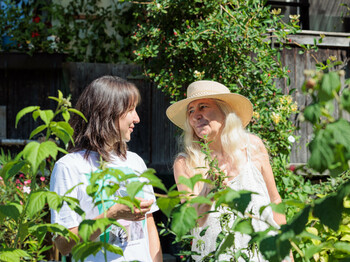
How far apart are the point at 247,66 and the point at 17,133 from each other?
Answer: 14.0 feet

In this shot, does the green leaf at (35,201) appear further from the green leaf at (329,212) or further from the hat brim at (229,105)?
the hat brim at (229,105)

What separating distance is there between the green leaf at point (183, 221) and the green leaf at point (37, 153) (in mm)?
313

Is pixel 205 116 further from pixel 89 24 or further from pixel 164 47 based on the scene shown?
pixel 89 24

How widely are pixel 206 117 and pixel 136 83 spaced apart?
148 inches

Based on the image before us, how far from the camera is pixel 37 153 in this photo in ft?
3.82

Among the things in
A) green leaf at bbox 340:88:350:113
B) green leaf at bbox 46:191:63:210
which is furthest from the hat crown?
green leaf at bbox 340:88:350:113

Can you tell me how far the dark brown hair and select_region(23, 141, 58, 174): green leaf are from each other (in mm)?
1121

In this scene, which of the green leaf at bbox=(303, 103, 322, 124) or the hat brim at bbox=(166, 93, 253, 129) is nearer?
the green leaf at bbox=(303, 103, 322, 124)

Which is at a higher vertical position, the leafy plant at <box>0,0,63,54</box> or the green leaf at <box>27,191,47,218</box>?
the leafy plant at <box>0,0,63,54</box>

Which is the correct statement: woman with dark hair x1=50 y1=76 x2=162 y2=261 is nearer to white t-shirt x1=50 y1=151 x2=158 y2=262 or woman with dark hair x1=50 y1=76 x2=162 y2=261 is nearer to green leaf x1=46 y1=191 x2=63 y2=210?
white t-shirt x1=50 y1=151 x2=158 y2=262

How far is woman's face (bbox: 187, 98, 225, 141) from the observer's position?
2.90 m

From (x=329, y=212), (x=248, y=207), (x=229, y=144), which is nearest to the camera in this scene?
(x=329, y=212)

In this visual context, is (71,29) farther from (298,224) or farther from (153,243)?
(298,224)

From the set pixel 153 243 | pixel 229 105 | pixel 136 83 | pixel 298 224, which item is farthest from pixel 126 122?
pixel 136 83
